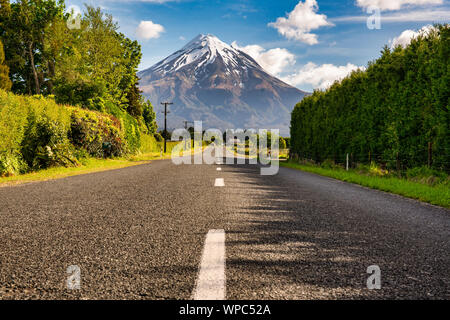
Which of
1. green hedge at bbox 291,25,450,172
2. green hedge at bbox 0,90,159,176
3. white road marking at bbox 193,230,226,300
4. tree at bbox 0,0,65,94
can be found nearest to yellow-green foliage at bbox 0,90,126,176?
green hedge at bbox 0,90,159,176

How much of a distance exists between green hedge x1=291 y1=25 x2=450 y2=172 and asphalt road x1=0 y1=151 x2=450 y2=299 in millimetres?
5597

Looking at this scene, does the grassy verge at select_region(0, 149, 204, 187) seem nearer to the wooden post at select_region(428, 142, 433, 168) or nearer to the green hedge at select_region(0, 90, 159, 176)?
the green hedge at select_region(0, 90, 159, 176)

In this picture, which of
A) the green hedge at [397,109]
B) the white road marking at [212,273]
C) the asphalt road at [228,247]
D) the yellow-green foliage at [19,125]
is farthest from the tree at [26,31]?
the white road marking at [212,273]

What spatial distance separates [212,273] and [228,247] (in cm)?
80

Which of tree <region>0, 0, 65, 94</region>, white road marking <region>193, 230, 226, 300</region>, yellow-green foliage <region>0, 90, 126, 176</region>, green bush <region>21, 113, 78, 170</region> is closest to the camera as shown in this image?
white road marking <region>193, 230, 226, 300</region>

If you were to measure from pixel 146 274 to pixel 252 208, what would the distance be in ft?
11.6

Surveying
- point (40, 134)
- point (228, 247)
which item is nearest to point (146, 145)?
point (40, 134)

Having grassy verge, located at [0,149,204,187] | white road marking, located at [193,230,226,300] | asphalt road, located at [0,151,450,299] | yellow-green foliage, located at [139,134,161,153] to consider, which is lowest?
grassy verge, located at [0,149,204,187]

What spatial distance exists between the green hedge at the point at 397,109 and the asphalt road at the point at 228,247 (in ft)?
18.4

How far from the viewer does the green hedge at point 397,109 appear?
36.0 ft

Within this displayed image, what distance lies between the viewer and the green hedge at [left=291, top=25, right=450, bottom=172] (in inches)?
432

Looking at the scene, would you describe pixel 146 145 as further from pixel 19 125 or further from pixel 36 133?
pixel 19 125
